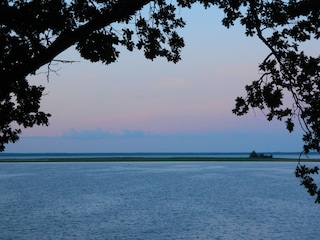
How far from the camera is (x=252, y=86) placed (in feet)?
43.1

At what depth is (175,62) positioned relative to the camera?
49.8 feet

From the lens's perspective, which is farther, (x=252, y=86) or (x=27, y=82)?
(x=27, y=82)

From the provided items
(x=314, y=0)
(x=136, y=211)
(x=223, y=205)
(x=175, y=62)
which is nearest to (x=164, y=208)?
(x=136, y=211)

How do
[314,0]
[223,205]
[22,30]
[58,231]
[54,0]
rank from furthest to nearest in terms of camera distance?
[223,205], [58,231], [22,30], [54,0], [314,0]

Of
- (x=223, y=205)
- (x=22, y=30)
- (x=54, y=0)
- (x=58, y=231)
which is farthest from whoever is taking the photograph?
(x=223, y=205)

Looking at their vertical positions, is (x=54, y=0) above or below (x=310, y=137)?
above

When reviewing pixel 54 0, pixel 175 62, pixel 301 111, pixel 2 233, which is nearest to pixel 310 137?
pixel 301 111

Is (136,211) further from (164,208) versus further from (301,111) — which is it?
(301,111)

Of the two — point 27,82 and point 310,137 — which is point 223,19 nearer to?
point 310,137

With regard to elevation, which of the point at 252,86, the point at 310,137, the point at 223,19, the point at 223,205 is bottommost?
the point at 223,205

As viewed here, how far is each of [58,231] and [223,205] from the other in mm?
28986

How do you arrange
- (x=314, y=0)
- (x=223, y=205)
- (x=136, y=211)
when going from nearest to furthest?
(x=314, y=0), (x=136, y=211), (x=223, y=205)

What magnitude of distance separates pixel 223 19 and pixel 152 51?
2.48 metres

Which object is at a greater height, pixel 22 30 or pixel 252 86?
pixel 22 30
